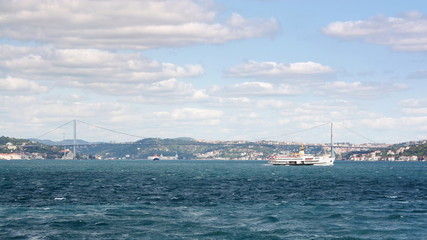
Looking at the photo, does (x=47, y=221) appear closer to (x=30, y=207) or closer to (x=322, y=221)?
(x=30, y=207)

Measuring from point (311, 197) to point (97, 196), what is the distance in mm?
32788

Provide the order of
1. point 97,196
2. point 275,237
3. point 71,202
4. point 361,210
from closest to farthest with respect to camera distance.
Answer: point 275,237, point 361,210, point 71,202, point 97,196

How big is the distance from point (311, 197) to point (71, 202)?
36.1 meters

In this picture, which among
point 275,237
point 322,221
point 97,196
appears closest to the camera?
point 275,237

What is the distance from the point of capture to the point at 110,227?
57125mm

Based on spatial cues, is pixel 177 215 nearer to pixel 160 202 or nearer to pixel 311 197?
pixel 160 202

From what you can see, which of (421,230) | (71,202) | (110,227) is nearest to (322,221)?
(421,230)

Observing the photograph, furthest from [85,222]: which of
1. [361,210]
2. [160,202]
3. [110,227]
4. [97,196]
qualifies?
[361,210]

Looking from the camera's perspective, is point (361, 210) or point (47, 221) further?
point (361, 210)

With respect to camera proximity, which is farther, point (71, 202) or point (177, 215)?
point (71, 202)

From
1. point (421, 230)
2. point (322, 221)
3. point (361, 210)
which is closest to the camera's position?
point (421, 230)

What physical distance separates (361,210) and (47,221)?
3774 cm

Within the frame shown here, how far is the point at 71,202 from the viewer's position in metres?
78.5

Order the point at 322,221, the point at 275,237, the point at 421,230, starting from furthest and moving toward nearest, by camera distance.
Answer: the point at 322,221
the point at 421,230
the point at 275,237
